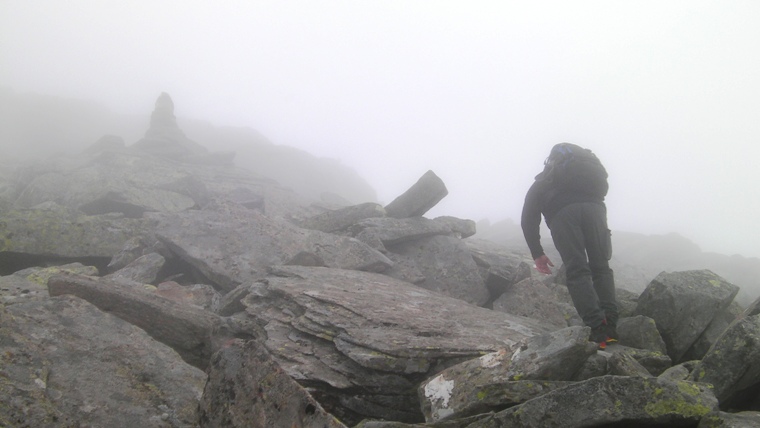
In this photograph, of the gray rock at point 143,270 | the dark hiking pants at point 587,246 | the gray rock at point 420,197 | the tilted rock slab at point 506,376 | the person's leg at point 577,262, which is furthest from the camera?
the gray rock at point 420,197

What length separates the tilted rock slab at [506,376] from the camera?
4.54 m

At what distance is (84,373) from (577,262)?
7906 millimetres

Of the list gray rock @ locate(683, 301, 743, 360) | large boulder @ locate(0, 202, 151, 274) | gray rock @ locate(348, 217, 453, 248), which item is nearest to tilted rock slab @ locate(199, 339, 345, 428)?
gray rock @ locate(683, 301, 743, 360)

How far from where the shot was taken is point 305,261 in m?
12.6

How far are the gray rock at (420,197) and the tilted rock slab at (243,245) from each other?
357 centimetres

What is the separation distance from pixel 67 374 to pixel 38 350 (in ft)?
1.75

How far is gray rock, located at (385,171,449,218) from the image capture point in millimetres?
16531

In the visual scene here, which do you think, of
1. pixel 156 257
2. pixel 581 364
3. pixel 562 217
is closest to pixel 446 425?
pixel 581 364

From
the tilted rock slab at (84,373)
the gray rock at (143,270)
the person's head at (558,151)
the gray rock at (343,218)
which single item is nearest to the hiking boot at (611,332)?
the person's head at (558,151)

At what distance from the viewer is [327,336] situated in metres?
7.44

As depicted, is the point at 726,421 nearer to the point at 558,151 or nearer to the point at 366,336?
the point at 366,336

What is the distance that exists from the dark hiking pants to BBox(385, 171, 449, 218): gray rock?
804 centimetres

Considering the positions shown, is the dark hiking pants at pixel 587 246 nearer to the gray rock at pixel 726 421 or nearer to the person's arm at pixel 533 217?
the person's arm at pixel 533 217

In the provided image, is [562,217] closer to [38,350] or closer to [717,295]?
[717,295]
